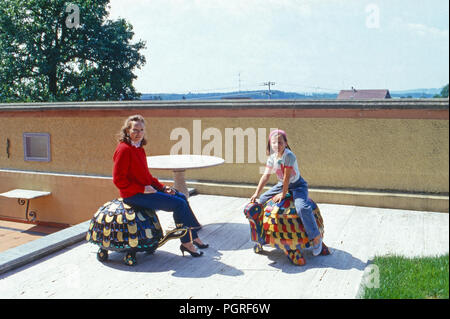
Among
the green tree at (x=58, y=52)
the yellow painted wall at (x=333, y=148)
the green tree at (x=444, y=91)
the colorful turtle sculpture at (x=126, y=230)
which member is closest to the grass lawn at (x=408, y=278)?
the green tree at (x=444, y=91)

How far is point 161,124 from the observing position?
9.16 meters

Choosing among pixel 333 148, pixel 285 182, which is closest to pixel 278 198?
pixel 285 182

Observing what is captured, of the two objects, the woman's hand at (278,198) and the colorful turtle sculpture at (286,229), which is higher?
the woman's hand at (278,198)

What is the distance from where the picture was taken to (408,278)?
145 inches

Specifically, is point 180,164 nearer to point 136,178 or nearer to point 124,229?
point 136,178

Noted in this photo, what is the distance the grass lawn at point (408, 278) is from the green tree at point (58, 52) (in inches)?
864

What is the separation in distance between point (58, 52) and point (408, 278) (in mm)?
24349

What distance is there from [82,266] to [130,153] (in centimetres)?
134

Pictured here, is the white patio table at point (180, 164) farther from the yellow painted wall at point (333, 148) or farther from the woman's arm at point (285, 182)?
the yellow painted wall at point (333, 148)

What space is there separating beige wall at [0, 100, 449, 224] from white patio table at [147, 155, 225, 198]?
214 cm

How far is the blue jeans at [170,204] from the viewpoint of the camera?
15.4 feet

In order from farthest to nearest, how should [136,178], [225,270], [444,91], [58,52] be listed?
1. [58,52]
2. [136,178]
3. [225,270]
4. [444,91]

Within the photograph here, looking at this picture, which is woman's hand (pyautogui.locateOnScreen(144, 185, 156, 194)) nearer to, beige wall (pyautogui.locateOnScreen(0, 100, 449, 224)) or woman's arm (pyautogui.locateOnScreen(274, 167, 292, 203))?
woman's arm (pyautogui.locateOnScreen(274, 167, 292, 203))

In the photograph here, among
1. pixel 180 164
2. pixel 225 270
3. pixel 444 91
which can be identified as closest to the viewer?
pixel 444 91
